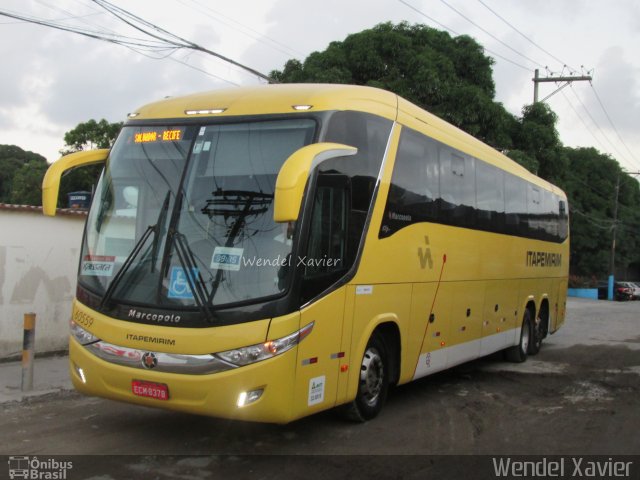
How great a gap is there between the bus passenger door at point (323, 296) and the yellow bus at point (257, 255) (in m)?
0.02

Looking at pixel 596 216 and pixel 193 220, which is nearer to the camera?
pixel 193 220

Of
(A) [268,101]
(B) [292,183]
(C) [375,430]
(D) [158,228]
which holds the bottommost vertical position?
(C) [375,430]

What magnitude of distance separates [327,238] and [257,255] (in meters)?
0.78

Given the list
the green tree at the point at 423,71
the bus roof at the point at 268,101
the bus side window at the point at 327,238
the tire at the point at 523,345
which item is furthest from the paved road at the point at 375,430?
the green tree at the point at 423,71

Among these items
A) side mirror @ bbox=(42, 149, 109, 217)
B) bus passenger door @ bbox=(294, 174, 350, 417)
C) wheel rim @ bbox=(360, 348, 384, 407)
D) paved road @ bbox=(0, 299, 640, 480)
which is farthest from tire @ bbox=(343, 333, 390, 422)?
side mirror @ bbox=(42, 149, 109, 217)

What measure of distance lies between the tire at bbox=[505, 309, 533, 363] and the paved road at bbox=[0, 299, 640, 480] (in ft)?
7.90

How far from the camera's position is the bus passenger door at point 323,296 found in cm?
562

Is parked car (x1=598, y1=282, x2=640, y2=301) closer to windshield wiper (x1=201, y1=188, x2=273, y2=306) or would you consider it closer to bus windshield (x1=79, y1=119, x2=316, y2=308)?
bus windshield (x1=79, y1=119, x2=316, y2=308)

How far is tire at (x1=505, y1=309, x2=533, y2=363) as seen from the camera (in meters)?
12.0

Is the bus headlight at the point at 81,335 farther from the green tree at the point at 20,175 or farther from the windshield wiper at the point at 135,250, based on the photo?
the green tree at the point at 20,175

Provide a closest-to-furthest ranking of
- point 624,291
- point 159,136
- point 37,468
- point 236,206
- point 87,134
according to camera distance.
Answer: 1. point 37,468
2. point 236,206
3. point 159,136
4. point 87,134
5. point 624,291

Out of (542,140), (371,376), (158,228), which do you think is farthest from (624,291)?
(158,228)

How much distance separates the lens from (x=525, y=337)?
12508 mm

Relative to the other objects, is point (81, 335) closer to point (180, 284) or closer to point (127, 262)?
point (127, 262)
